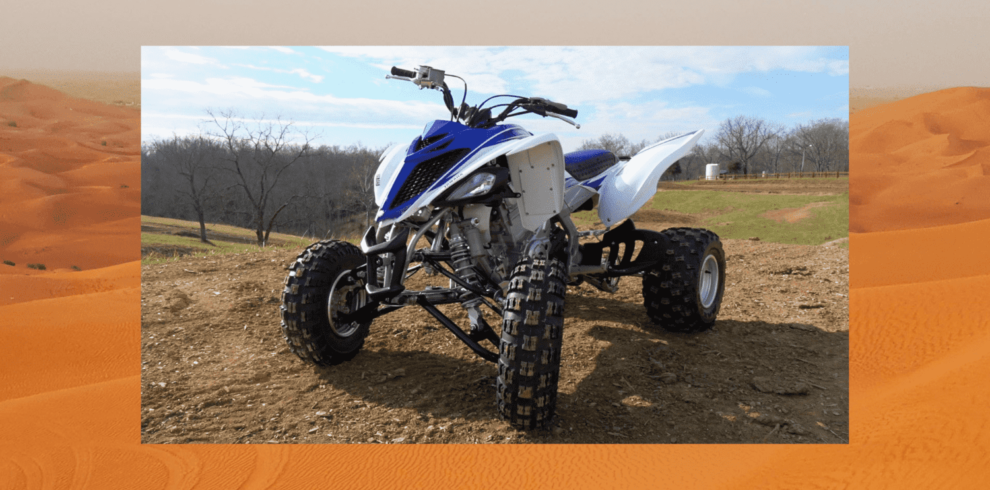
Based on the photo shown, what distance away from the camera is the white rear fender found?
549 cm

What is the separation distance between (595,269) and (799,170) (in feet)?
104

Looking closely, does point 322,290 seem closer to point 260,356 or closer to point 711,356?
point 260,356

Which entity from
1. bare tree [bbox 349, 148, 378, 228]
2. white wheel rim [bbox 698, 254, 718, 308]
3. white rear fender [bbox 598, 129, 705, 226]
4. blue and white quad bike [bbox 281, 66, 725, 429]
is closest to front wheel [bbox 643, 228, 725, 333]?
blue and white quad bike [bbox 281, 66, 725, 429]

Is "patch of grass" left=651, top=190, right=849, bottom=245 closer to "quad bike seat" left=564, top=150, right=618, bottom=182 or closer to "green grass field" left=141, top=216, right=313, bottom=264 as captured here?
"quad bike seat" left=564, top=150, right=618, bottom=182

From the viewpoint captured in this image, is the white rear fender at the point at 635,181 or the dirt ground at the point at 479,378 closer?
the dirt ground at the point at 479,378

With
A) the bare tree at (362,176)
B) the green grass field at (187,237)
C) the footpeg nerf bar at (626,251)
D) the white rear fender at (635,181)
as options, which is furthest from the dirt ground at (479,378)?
the bare tree at (362,176)

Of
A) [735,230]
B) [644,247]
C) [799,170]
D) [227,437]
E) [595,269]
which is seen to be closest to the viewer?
[227,437]

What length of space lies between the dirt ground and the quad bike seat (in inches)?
62.7

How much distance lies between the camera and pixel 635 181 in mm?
5633

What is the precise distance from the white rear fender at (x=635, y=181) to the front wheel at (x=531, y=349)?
5.93 ft

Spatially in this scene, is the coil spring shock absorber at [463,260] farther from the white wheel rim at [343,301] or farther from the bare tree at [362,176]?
the bare tree at [362,176]

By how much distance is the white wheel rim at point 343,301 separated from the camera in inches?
192

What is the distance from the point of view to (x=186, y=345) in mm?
5973

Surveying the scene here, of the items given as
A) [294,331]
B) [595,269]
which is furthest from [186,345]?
[595,269]
